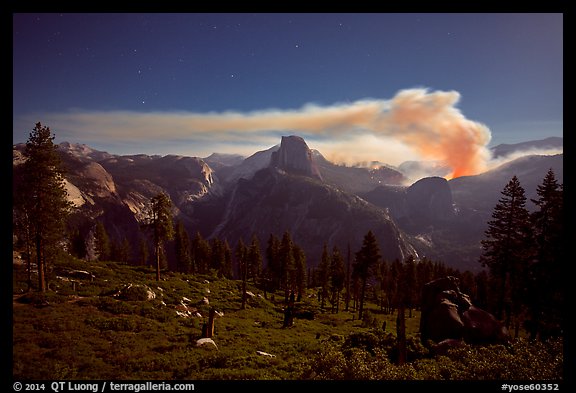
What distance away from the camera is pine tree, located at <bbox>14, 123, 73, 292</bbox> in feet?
78.1

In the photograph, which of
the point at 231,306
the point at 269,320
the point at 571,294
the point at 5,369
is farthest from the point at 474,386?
the point at 231,306

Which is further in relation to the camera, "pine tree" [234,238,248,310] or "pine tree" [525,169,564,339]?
"pine tree" [234,238,248,310]

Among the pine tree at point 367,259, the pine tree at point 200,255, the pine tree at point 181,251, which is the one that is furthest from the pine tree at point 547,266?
the pine tree at point 181,251

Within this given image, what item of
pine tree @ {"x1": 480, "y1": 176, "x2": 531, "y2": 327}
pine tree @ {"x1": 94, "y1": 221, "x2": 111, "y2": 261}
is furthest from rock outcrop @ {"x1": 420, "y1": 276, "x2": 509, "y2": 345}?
pine tree @ {"x1": 94, "y1": 221, "x2": 111, "y2": 261}

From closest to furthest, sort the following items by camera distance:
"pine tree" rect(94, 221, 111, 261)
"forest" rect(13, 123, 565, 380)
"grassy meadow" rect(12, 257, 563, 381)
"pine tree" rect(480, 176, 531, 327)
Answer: "grassy meadow" rect(12, 257, 563, 381) < "forest" rect(13, 123, 565, 380) < "pine tree" rect(480, 176, 531, 327) < "pine tree" rect(94, 221, 111, 261)

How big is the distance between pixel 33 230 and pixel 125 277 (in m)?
15.9

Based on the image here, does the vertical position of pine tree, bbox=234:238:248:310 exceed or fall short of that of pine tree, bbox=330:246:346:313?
it exceeds it

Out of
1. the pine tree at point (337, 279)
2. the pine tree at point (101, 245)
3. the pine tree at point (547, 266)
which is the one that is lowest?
the pine tree at point (337, 279)

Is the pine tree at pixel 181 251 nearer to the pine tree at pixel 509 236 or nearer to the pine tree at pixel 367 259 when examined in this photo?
the pine tree at pixel 367 259

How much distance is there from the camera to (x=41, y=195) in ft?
79.5

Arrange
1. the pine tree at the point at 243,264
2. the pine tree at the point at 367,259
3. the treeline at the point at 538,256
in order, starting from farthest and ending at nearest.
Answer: the pine tree at the point at 367,259
the pine tree at the point at 243,264
the treeline at the point at 538,256

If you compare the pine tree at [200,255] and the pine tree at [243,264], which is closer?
the pine tree at [243,264]

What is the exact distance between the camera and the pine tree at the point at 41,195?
2380 cm

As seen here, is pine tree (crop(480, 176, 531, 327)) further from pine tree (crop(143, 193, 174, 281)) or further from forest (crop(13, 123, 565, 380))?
pine tree (crop(143, 193, 174, 281))
